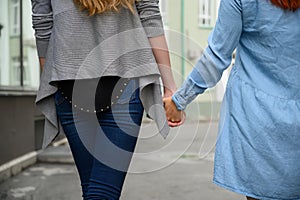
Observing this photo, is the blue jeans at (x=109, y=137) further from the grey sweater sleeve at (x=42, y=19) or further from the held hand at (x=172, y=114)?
the grey sweater sleeve at (x=42, y=19)

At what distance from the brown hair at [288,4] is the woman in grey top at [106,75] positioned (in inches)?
19.6

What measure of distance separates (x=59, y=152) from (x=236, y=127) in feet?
17.9

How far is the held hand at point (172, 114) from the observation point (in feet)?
7.83

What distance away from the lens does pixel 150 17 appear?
95.0 inches

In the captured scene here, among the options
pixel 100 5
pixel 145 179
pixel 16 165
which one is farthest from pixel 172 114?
pixel 16 165

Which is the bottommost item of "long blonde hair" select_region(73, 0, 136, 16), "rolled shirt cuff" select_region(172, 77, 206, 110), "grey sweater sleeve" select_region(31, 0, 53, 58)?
"rolled shirt cuff" select_region(172, 77, 206, 110)

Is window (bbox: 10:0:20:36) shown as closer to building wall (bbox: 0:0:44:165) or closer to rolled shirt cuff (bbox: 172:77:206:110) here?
building wall (bbox: 0:0:44:165)

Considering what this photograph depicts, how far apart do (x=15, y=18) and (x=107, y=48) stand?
16.8 feet

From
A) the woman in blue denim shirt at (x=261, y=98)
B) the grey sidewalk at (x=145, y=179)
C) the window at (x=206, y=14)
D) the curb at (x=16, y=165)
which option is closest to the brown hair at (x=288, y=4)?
the woman in blue denim shirt at (x=261, y=98)

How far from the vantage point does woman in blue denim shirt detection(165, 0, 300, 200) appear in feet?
7.06

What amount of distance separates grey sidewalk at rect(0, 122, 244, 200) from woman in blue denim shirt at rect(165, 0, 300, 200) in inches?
63.5

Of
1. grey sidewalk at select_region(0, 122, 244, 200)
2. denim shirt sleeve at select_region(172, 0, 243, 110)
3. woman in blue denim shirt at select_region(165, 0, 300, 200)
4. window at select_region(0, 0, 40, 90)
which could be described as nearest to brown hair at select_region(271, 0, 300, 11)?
woman in blue denim shirt at select_region(165, 0, 300, 200)

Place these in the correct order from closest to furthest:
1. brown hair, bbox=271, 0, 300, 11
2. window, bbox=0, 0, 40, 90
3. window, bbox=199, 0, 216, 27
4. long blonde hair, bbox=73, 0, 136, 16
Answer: brown hair, bbox=271, 0, 300, 11 < long blonde hair, bbox=73, 0, 136, 16 < window, bbox=0, 0, 40, 90 < window, bbox=199, 0, 216, 27

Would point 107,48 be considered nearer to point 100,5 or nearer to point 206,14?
point 100,5
